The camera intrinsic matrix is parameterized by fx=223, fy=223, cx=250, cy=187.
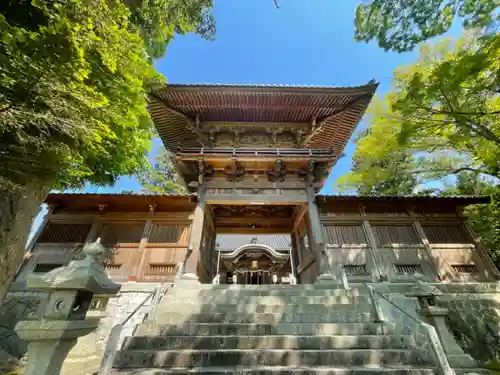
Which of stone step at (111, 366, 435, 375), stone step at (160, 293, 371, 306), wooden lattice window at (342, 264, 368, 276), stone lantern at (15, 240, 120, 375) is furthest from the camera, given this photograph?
wooden lattice window at (342, 264, 368, 276)

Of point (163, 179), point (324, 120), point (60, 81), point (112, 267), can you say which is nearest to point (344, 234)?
point (324, 120)

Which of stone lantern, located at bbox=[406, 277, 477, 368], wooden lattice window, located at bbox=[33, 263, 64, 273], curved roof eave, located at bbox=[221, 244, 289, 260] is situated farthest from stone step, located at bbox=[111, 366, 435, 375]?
curved roof eave, located at bbox=[221, 244, 289, 260]

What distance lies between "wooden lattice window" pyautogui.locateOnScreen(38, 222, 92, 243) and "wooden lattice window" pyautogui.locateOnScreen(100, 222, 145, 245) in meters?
0.72

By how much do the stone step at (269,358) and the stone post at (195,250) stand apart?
2.73m

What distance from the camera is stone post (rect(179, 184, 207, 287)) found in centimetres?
649

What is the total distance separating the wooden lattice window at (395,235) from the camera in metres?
8.34

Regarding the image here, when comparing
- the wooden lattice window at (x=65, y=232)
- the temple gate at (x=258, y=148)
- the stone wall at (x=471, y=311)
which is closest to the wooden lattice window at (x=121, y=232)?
the wooden lattice window at (x=65, y=232)

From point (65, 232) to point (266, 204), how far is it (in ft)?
25.7

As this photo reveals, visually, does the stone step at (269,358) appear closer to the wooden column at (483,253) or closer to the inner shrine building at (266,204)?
the inner shrine building at (266,204)

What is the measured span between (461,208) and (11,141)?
1381 centimetres

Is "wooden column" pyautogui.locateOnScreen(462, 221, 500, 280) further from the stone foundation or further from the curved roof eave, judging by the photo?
the curved roof eave

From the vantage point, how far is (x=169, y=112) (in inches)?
370

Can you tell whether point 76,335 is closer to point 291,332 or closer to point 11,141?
point 291,332

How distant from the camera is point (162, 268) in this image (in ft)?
26.3
